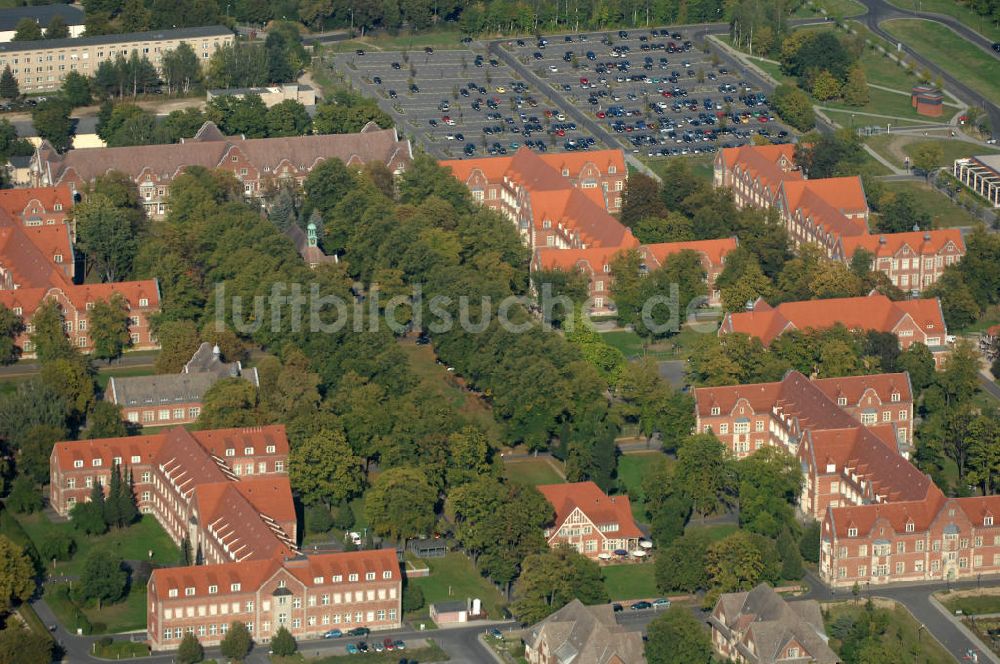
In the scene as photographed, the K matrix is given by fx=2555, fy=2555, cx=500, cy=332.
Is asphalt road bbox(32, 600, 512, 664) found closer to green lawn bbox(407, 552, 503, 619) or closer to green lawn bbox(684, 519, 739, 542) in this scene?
green lawn bbox(407, 552, 503, 619)

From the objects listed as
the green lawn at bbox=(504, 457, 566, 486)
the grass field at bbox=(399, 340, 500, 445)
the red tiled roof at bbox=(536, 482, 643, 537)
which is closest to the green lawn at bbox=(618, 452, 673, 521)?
the red tiled roof at bbox=(536, 482, 643, 537)

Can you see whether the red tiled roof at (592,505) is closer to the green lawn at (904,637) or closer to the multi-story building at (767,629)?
the multi-story building at (767,629)

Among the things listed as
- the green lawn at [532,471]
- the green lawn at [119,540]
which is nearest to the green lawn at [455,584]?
the green lawn at [532,471]

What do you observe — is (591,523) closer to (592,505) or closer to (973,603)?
(592,505)

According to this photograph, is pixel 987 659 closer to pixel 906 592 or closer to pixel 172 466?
pixel 906 592

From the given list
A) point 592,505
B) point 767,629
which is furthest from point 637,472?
point 767,629

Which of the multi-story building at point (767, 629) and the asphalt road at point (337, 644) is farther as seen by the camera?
the asphalt road at point (337, 644)
